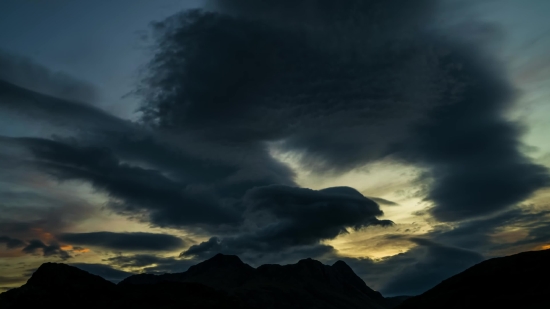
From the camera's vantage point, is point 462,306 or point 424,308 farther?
point 424,308

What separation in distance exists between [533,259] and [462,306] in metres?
43.6

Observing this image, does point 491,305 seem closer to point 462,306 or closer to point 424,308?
point 462,306

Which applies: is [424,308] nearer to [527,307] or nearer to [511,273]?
[511,273]

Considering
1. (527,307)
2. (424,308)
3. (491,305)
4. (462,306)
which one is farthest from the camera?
(424,308)

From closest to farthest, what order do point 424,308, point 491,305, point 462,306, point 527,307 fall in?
point 527,307 → point 491,305 → point 462,306 → point 424,308

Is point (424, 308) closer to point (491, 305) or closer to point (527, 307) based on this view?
point (491, 305)

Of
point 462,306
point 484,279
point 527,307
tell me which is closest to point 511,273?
point 484,279

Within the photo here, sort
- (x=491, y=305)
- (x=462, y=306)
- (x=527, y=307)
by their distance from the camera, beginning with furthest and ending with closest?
(x=462, y=306) < (x=491, y=305) < (x=527, y=307)

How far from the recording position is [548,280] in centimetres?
16738

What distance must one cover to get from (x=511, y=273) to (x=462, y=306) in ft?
97.9

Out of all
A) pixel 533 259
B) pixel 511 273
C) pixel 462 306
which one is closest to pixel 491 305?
pixel 462 306

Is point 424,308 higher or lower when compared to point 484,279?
lower

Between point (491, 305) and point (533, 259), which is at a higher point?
point (533, 259)

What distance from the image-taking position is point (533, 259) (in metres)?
194
